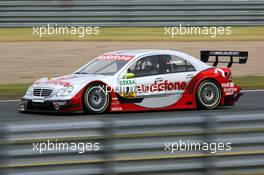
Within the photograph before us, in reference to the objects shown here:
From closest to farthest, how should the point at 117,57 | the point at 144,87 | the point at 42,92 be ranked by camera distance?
the point at 42,92 < the point at 144,87 < the point at 117,57

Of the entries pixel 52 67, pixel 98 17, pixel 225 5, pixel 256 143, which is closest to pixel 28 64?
pixel 52 67

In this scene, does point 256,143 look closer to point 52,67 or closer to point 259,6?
point 52,67

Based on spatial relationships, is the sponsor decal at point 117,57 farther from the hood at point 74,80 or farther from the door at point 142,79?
the hood at point 74,80

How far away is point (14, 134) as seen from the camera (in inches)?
340

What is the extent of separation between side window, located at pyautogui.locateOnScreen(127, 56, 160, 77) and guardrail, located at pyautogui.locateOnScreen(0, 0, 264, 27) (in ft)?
30.6

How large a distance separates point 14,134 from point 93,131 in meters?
0.86

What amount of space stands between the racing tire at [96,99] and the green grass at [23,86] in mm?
3373

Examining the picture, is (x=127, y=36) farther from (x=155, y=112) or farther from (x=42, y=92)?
(x=42, y=92)

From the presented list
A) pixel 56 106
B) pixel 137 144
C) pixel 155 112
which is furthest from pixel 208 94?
pixel 137 144

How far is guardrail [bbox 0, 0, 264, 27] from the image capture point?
25.0 metres

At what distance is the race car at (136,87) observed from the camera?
599 inches

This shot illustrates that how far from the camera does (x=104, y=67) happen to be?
→ 52.6ft

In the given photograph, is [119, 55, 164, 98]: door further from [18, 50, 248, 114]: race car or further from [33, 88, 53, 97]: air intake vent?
[33, 88, 53, 97]: air intake vent

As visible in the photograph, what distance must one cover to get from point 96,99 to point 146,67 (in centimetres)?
132
